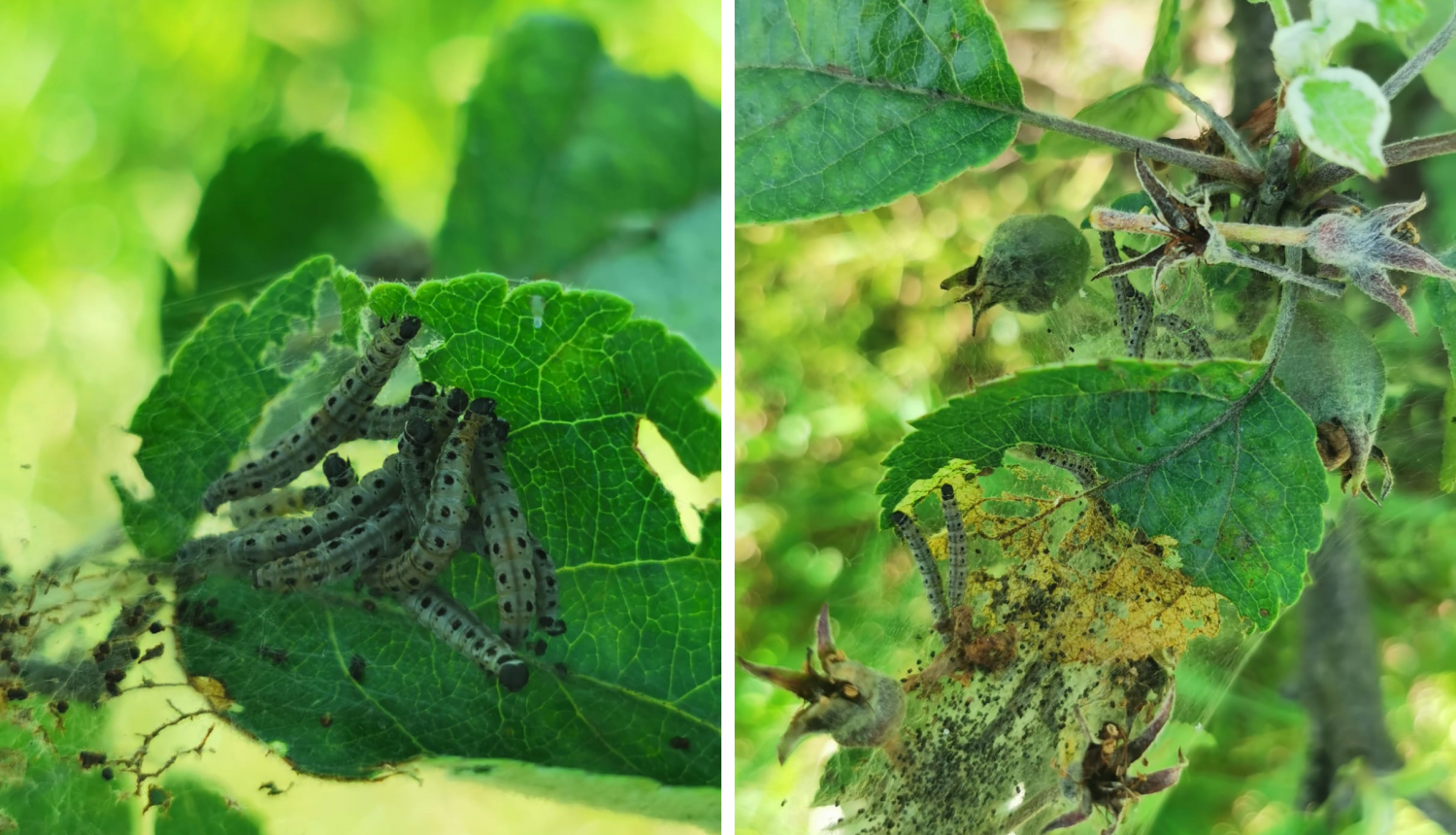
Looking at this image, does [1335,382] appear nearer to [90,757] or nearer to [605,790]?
[605,790]

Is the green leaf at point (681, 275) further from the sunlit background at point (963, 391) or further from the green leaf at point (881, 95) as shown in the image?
the green leaf at point (881, 95)

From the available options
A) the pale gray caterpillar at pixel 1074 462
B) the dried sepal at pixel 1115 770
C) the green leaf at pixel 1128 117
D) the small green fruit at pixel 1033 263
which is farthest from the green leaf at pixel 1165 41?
the dried sepal at pixel 1115 770

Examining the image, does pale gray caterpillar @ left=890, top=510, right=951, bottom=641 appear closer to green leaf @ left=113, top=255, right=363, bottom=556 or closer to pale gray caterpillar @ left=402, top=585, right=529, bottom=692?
pale gray caterpillar @ left=402, top=585, right=529, bottom=692

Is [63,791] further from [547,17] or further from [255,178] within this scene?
[547,17]

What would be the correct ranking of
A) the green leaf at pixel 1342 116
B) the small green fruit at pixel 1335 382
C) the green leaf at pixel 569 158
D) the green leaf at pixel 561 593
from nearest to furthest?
the green leaf at pixel 1342 116 < the small green fruit at pixel 1335 382 < the green leaf at pixel 561 593 < the green leaf at pixel 569 158

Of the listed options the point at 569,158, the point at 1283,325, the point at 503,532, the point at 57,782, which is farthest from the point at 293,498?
the point at 1283,325

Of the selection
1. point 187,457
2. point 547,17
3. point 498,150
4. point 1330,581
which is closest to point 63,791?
point 187,457

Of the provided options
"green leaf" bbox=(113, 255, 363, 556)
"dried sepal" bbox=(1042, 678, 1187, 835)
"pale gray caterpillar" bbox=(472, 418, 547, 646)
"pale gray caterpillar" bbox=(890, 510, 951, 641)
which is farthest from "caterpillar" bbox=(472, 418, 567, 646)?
Answer: "dried sepal" bbox=(1042, 678, 1187, 835)
